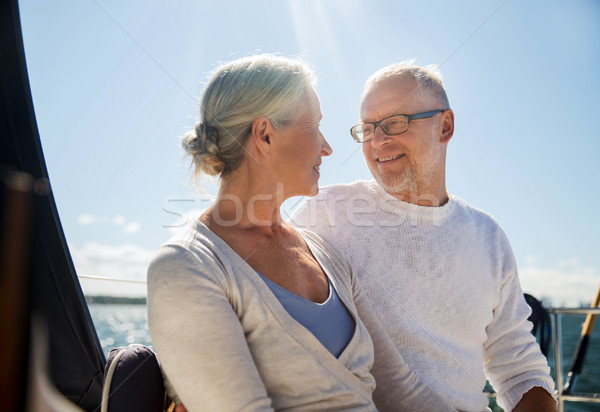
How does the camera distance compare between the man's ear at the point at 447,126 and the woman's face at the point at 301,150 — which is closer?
the woman's face at the point at 301,150

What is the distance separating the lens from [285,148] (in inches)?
63.3

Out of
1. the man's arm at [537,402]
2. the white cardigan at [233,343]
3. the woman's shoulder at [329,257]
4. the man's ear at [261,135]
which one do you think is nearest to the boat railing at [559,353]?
the man's arm at [537,402]

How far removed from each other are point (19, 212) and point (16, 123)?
82cm

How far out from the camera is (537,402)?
2.00 meters

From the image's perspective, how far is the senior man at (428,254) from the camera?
77.0 inches

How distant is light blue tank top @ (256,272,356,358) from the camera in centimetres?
139

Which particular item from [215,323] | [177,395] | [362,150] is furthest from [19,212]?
[362,150]

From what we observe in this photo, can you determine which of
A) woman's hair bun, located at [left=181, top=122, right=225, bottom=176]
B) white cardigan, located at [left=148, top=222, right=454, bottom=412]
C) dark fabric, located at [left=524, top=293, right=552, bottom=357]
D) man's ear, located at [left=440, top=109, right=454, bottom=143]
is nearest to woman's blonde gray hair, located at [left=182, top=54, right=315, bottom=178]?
woman's hair bun, located at [left=181, top=122, right=225, bottom=176]

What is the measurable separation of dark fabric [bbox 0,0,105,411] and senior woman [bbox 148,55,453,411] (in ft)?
1.77

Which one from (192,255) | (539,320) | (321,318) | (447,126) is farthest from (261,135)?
(539,320)

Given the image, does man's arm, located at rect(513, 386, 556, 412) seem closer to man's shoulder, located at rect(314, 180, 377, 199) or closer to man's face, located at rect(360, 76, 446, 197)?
man's face, located at rect(360, 76, 446, 197)

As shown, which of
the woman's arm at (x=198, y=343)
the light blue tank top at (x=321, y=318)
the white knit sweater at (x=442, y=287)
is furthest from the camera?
the white knit sweater at (x=442, y=287)

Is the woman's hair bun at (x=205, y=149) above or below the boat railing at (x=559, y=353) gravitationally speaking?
above

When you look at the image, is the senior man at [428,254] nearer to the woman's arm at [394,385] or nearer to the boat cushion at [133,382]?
the woman's arm at [394,385]
